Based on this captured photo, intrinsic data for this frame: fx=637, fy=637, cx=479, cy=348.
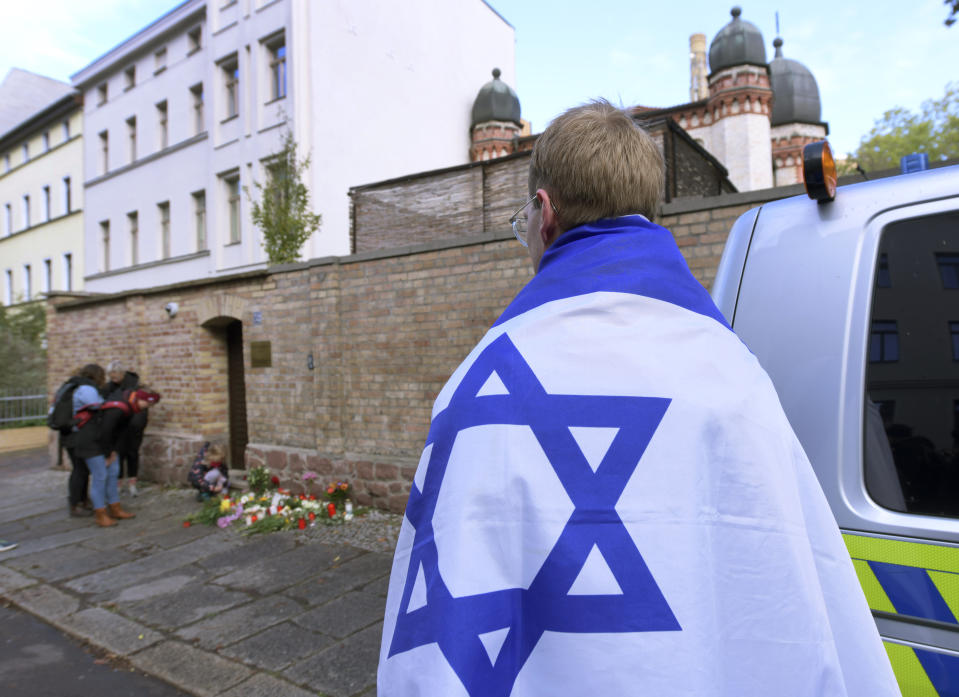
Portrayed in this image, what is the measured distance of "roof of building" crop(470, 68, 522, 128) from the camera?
74.9ft

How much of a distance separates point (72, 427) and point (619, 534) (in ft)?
26.4

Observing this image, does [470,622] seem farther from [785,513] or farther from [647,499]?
[785,513]

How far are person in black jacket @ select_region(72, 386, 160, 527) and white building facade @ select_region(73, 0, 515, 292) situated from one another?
396 inches

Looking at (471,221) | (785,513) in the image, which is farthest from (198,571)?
(785,513)

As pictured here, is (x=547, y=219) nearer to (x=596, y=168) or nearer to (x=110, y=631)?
(x=596, y=168)

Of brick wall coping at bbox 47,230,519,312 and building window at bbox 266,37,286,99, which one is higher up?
building window at bbox 266,37,286,99

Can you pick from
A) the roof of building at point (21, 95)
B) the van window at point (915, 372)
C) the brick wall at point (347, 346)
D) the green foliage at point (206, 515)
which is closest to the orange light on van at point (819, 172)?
the van window at point (915, 372)

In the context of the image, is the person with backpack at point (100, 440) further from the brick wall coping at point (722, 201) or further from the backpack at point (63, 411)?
the brick wall coping at point (722, 201)

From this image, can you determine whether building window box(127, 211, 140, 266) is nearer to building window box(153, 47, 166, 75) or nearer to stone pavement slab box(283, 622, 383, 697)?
building window box(153, 47, 166, 75)

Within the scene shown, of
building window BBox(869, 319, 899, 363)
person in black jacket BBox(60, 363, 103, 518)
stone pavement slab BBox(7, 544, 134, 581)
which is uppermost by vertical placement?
building window BBox(869, 319, 899, 363)

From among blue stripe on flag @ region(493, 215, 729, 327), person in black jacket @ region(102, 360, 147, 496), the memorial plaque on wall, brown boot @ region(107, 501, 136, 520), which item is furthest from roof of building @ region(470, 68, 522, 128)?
blue stripe on flag @ region(493, 215, 729, 327)

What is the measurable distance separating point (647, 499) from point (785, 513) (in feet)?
0.79

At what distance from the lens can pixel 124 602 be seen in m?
5.10

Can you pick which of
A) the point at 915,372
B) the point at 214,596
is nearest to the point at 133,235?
the point at 214,596
